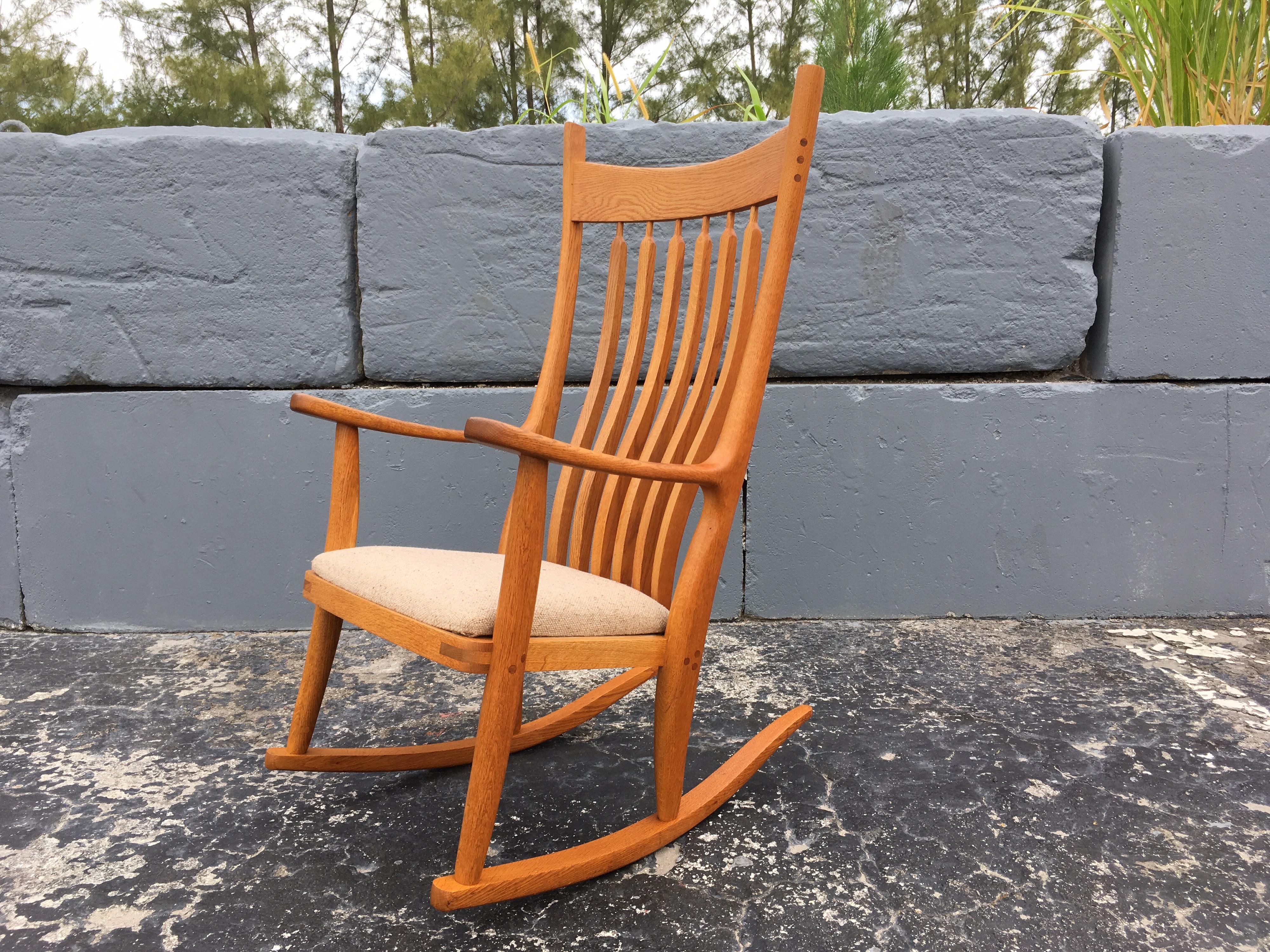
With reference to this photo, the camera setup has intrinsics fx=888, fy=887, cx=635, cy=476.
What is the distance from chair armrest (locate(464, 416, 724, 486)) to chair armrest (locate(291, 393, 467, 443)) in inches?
12.5

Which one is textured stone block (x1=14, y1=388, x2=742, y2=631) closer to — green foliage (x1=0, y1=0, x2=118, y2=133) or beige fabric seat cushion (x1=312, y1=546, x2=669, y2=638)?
beige fabric seat cushion (x1=312, y1=546, x2=669, y2=638)

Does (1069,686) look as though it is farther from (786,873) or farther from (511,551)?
(511,551)

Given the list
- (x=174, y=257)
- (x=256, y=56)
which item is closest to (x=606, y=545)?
(x=174, y=257)

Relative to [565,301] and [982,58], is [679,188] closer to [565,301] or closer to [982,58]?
[565,301]

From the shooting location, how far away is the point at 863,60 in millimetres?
3596

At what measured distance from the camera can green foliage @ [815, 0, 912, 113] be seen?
3.56m

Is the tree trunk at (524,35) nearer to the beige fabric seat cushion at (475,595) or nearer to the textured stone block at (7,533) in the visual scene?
the textured stone block at (7,533)

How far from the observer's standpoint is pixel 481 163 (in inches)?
89.2

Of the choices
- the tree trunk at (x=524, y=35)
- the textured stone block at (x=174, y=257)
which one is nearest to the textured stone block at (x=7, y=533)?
the textured stone block at (x=174, y=257)

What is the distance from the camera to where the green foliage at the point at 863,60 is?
140 inches

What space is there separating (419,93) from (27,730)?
19.9 ft

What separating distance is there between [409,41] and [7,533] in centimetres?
601

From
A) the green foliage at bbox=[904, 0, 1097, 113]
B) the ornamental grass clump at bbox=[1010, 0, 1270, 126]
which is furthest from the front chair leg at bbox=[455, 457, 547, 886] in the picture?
the green foliage at bbox=[904, 0, 1097, 113]

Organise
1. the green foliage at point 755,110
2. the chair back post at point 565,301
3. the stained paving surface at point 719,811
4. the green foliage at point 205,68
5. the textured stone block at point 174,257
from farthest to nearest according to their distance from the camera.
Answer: the green foliage at point 205,68 < the green foliage at point 755,110 < the textured stone block at point 174,257 < the chair back post at point 565,301 < the stained paving surface at point 719,811
